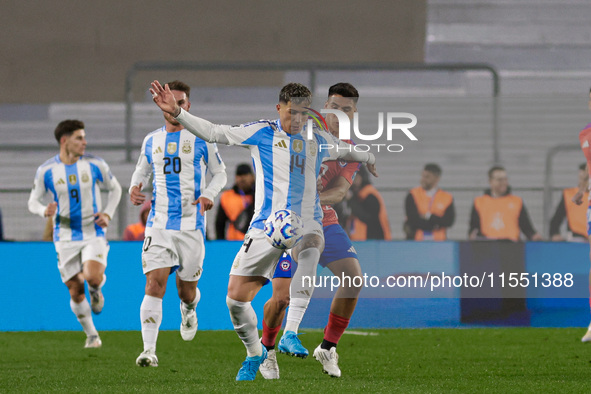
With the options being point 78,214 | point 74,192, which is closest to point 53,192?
point 74,192

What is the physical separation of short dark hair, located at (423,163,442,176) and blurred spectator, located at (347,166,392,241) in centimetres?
74

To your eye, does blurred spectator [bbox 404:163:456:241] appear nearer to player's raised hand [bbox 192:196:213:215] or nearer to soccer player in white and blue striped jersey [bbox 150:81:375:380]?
player's raised hand [bbox 192:196:213:215]

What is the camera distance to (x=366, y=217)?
371 inches

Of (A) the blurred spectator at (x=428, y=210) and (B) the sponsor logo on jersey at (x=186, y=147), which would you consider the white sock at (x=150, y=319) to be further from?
(A) the blurred spectator at (x=428, y=210)

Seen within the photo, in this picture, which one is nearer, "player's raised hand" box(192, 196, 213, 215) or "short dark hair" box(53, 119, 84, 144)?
"player's raised hand" box(192, 196, 213, 215)

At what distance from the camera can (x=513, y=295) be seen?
9508 mm

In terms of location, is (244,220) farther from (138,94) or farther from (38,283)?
(138,94)

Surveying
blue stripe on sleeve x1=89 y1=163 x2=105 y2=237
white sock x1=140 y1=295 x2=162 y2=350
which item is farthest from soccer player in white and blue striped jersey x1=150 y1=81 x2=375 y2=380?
blue stripe on sleeve x1=89 y1=163 x2=105 y2=237

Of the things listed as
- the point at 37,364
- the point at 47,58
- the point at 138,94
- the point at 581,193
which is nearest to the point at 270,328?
the point at 37,364

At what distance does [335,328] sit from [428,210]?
4082mm

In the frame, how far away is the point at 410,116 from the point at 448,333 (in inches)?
92.8

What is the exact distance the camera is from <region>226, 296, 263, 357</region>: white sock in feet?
16.8

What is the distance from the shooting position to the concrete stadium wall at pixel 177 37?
53.8ft

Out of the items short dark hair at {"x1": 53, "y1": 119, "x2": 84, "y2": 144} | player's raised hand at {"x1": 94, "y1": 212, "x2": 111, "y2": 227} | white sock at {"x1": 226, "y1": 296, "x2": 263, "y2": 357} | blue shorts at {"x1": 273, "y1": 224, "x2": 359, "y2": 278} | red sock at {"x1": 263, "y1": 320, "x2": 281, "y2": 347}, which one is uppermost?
short dark hair at {"x1": 53, "y1": 119, "x2": 84, "y2": 144}
